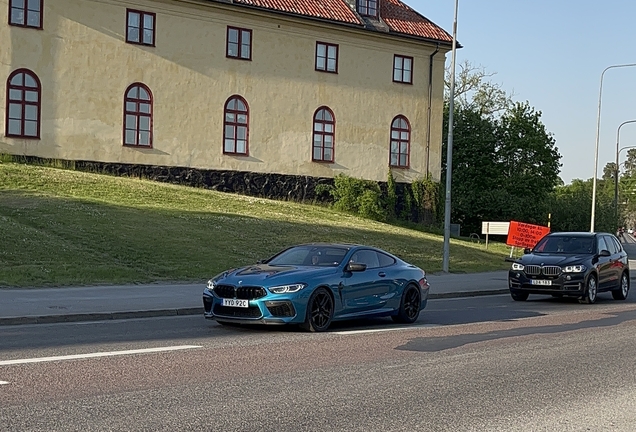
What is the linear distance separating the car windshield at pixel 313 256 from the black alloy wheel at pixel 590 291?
8.62 m

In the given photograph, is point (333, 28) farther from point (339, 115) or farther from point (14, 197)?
point (14, 197)

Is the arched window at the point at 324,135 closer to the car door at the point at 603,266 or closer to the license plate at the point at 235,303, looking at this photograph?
the car door at the point at 603,266

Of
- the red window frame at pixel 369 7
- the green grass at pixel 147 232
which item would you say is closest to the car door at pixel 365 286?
the green grass at pixel 147 232

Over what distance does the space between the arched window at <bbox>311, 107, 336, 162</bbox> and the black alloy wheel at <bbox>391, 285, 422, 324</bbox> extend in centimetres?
2982

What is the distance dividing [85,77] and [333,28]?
42.1 ft

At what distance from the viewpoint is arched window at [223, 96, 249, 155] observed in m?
43.4

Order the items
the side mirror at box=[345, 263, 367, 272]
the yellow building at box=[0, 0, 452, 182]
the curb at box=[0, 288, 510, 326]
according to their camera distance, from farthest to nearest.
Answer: the yellow building at box=[0, 0, 452, 182] < the side mirror at box=[345, 263, 367, 272] < the curb at box=[0, 288, 510, 326]

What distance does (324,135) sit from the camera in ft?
152

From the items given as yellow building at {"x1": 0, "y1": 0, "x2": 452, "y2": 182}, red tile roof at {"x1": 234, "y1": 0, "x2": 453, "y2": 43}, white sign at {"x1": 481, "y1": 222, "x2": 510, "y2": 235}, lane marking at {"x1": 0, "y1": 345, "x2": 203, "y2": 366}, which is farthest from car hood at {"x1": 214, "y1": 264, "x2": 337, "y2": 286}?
red tile roof at {"x1": 234, "y1": 0, "x2": 453, "y2": 43}

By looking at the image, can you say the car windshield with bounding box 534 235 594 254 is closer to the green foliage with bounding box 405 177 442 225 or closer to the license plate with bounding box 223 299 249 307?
the license plate with bounding box 223 299 249 307

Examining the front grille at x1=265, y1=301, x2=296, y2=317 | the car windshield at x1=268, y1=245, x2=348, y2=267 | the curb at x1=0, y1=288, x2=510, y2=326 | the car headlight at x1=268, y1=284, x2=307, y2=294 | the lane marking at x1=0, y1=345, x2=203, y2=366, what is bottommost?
the curb at x1=0, y1=288, x2=510, y2=326

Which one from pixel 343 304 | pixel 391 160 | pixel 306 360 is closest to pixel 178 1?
pixel 391 160

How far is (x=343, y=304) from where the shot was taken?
575 inches

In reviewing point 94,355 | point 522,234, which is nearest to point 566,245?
point 522,234
